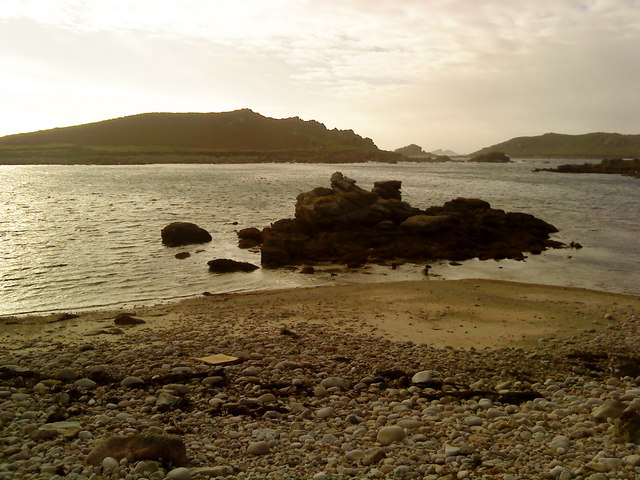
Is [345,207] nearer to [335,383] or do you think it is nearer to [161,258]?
[161,258]

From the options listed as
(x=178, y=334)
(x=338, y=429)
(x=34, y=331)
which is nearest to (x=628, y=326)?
(x=338, y=429)

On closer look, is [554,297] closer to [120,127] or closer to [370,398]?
[370,398]

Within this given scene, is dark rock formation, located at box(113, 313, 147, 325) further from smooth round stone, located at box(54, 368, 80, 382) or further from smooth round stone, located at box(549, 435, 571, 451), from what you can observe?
smooth round stone, located at box(549, 435, 571, 451)

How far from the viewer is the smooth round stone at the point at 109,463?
6004 mm

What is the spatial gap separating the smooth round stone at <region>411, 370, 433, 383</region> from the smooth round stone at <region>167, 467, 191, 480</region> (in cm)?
481

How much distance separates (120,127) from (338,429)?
660 ft

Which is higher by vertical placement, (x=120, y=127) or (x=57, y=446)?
(x=120, y=127)

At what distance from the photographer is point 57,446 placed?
6.57 meters

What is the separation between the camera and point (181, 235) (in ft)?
92.5

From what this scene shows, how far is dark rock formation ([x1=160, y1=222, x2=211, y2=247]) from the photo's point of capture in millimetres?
27952

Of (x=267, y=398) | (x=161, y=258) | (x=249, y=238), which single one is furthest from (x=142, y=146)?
(x=267, y=398)

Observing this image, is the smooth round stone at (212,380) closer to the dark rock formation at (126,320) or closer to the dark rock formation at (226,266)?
the dark rock formation at (126,320)

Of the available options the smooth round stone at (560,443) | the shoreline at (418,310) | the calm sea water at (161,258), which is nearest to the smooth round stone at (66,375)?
the shoreline at (418,310)

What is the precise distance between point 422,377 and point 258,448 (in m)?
3.91
